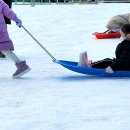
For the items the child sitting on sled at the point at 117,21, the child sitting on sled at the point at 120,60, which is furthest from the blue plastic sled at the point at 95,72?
the child sitting on sled at the point at 117,21

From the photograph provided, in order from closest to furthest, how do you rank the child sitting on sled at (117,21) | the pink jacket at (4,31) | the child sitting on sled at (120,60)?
the child sitting on sled at (120,60)
the pink jacket at (4,31)
the child sitting on sled at (117,21)

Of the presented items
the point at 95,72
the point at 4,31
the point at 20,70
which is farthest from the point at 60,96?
the point at 4,31

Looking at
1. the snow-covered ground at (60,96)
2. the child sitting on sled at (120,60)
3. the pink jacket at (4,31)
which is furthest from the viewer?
the pink jacket at (4,31)

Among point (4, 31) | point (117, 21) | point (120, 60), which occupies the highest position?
point (4, 31)

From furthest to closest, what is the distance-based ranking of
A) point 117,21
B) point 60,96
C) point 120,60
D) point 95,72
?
point 117,21 → point 95,72 → point 120,60 → point 60,96

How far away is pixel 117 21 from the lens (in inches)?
342

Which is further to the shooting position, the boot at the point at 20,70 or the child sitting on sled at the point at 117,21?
the child sitting on sled at the point at 117,21

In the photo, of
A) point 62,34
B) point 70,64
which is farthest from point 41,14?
point 70,64

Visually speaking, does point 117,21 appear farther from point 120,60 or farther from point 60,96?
point 60,96

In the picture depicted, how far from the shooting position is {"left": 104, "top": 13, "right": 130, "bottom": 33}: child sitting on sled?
8502 millimetres

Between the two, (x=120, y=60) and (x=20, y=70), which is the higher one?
(x=120, y=60)

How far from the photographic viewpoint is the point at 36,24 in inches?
500

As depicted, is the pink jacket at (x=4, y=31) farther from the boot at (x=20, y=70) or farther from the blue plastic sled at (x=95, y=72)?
the blue plastic sled at (x=95, y=72)

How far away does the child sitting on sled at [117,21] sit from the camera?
8502 mm
